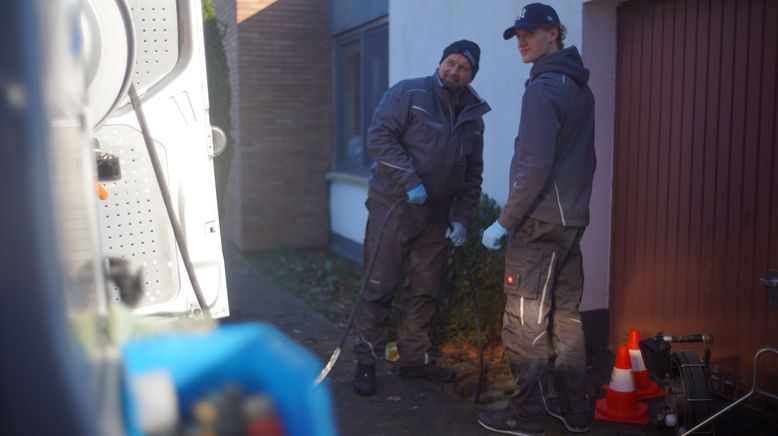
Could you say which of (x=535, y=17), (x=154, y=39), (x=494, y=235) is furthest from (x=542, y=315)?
(x=154, y=39)

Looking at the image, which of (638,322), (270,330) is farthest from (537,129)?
(270,330)

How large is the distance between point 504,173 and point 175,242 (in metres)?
3.18

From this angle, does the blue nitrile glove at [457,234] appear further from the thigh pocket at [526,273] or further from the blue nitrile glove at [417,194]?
the thigh pocket at [526,273]

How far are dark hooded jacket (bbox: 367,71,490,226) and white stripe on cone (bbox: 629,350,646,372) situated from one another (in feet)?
4.50

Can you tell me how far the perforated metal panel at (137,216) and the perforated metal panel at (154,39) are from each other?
251 mm

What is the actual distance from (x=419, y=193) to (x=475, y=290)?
91cm

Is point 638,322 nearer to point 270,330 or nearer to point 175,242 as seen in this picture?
point 175,242

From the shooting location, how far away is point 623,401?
4367mm

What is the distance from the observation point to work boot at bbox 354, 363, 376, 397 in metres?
4.96

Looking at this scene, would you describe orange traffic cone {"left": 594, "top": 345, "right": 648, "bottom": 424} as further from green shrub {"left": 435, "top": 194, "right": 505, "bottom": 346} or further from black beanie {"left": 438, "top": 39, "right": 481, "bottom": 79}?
black beanie {"left": 438, "top": 39, "right": 481, "bottom": 79}

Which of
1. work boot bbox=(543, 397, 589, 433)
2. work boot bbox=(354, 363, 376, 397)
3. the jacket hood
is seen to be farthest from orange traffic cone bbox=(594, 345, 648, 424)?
the jacket hood

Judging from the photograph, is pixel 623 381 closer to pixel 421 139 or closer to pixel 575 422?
pixel 575 422

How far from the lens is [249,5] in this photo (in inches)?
400

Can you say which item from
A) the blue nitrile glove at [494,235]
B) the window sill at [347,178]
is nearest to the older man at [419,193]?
the blue nitrile glove at [494,235]
